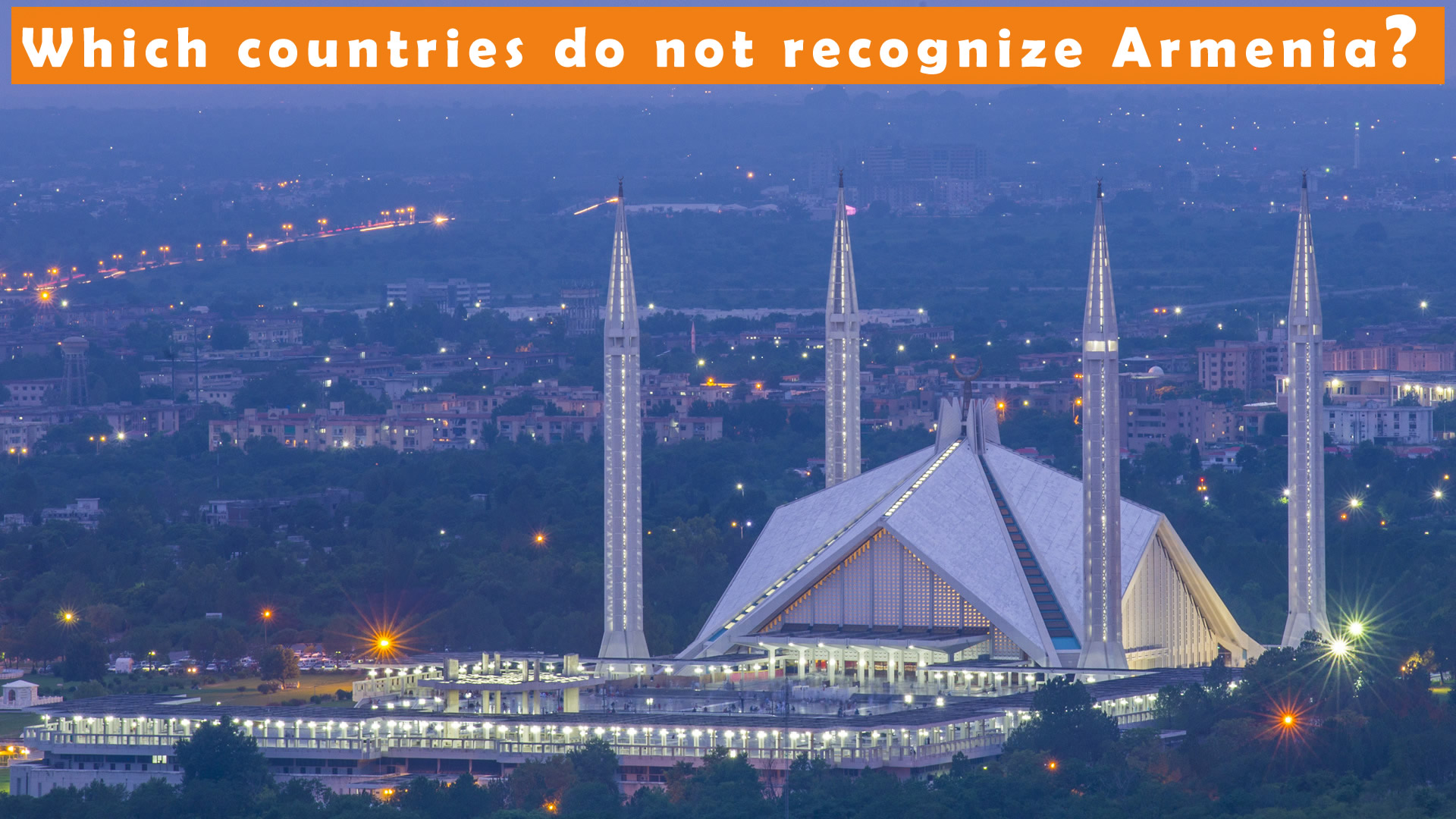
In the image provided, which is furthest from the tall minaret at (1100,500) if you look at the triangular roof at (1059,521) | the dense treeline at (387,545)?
the dense treeline at (387,545)

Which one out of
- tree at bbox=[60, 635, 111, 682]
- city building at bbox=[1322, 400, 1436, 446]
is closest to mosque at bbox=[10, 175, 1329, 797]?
tree at bbox=[60, 635, 111, 682]

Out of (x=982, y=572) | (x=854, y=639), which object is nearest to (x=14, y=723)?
(x=854, y=639)

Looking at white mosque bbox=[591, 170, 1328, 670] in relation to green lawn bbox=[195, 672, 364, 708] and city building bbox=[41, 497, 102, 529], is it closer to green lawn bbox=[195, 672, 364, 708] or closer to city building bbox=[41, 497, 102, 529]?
green lawn bbox=[195, 672, 364, 708]

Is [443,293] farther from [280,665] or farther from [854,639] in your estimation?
[854,639]

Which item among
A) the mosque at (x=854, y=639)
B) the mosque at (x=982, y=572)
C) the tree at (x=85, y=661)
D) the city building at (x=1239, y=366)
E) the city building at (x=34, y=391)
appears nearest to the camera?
the mosque at (x=854, y=639)

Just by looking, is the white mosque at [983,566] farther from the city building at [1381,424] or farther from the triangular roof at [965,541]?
the city building at [1381,424]

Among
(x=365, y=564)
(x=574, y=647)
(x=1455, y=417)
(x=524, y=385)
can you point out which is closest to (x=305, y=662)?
(x=574, y=647)
